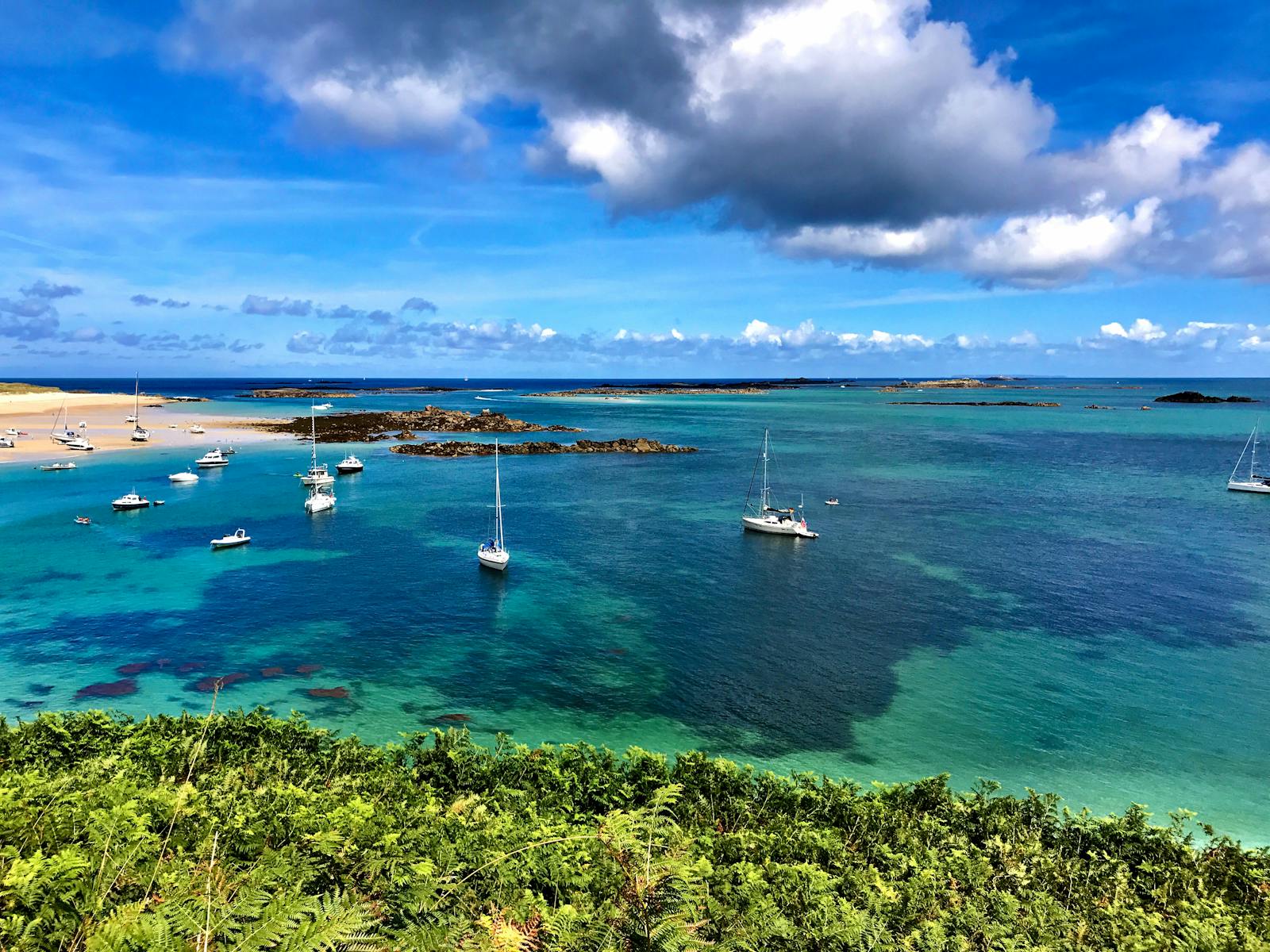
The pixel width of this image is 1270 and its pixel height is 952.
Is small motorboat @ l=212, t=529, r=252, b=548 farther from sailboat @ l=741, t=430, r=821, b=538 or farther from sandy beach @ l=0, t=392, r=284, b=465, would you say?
sandy beach @ l=0, t=392, r=284, b=465

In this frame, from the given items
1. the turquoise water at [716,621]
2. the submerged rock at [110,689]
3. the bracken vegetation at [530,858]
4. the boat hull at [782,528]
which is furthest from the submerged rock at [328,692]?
the boat hull at [782,528]

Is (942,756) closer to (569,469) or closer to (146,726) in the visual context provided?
(146,726)

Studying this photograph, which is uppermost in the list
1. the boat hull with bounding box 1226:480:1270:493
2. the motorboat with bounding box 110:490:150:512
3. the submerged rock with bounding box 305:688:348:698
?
the boat hull with bounding box 1226:480:1270:493

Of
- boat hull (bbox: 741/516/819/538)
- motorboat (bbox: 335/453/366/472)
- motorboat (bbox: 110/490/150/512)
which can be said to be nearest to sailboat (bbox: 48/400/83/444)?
motorboat (bbox: 335/453/366/472)

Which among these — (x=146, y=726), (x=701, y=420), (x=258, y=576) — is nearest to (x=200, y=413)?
(x=701, y=420)

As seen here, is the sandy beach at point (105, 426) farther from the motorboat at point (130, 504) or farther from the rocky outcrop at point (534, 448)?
the motorboat at point (130, 504)
